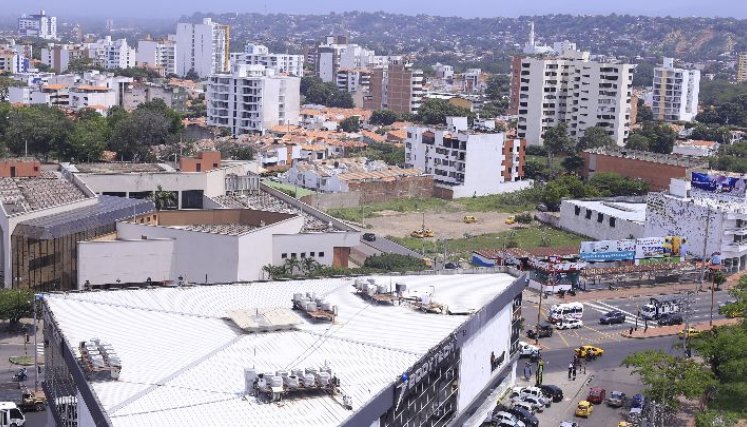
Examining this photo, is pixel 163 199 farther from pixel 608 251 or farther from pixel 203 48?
pixel 203 48

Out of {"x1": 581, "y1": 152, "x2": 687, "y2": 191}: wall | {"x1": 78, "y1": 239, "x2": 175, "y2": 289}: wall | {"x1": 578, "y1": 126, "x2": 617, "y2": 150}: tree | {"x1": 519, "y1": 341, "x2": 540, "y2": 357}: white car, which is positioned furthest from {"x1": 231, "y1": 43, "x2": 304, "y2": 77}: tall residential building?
{"x1": 519, "y1": 341, "x2": 540, "y2": 357}: white car

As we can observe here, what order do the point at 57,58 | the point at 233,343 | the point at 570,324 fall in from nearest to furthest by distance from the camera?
the point at 233,343
the point at 570,324
the point at 57,58

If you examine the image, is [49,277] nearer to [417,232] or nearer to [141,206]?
[141,206]

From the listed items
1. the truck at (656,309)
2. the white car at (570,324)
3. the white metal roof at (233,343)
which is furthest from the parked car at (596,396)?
the truck at (656,309)

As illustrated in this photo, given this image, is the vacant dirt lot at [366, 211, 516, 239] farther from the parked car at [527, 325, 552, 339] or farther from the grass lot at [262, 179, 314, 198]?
the parked car at [527, 325, 552, 339]

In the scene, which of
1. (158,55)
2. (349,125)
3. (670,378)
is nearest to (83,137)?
(349,125)

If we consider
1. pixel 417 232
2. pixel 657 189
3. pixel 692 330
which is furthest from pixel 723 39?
pixel 692 330
